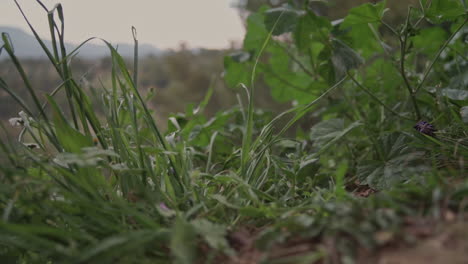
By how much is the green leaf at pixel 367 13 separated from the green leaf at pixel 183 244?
51 cm

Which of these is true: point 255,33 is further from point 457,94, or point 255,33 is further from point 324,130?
point 457,94

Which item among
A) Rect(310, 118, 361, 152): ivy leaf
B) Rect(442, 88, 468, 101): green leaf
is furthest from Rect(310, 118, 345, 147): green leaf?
Rect(442, 88, 468, 101): green leaf

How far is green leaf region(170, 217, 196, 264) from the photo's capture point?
27 cm

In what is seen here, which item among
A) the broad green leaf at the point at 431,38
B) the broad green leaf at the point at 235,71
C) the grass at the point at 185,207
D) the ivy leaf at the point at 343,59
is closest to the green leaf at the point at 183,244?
the grass at the point at 185,207

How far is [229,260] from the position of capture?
1.09 feet

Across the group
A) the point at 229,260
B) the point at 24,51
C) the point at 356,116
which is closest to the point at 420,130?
the point at 356,116

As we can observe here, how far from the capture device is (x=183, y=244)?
283mm

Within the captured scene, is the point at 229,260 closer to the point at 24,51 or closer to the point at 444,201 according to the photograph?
the point at 444,201

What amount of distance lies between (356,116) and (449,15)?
0.33 metres

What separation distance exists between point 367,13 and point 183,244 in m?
0.55

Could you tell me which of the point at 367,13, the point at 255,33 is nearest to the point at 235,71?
the point at 255,33

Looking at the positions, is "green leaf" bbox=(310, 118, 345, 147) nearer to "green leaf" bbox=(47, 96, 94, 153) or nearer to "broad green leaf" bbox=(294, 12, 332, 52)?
"broad green leaf" bbox=(294, 12, 332, 52)

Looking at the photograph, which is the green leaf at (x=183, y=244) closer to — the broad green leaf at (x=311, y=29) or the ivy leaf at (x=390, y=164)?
the ivy leaf at (x=390, y=164)

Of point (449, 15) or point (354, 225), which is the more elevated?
point (449, 15)
